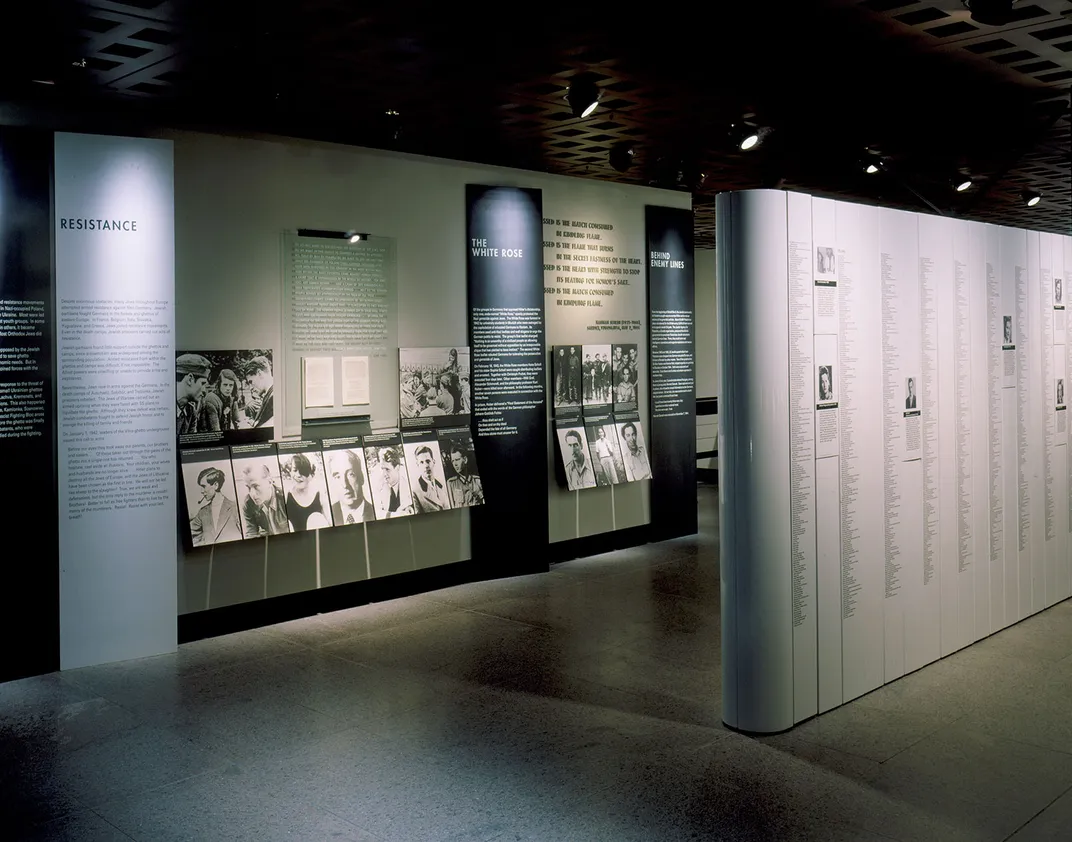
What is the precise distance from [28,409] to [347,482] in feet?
7.04

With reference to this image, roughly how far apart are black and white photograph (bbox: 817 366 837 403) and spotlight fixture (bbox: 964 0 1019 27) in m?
1.76

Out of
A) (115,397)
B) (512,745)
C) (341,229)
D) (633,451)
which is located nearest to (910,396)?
(512,745)

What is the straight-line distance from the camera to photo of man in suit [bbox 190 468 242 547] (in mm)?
6359

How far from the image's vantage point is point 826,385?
4.77m

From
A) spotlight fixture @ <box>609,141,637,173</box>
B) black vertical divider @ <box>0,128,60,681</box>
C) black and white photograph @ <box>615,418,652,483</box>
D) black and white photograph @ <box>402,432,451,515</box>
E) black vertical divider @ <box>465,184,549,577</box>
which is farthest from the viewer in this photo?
black and white photograph @ <box>615,418,652,483</box>

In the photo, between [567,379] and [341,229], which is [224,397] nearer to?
[341,229]

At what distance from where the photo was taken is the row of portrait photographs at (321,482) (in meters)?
6.44

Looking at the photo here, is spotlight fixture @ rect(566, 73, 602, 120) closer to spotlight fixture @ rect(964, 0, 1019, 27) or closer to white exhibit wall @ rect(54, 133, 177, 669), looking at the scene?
spotlight fixture @ rect(964, 0, 1019, 27)

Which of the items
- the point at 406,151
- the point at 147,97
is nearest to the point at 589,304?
the point at 406,151

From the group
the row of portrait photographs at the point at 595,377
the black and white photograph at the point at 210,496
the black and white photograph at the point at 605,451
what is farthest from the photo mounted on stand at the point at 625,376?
the black and white photograph at the point at 210,496

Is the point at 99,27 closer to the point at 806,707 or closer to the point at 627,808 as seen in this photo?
the point at 627,808

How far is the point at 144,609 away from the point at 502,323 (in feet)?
11.5

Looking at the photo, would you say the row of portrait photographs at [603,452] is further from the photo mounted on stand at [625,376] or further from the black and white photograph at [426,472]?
the black and white photograph at [426,472]

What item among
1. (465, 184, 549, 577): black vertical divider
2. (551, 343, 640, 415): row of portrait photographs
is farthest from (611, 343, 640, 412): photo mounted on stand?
(465, 184, 549, 577): black vertical divider
